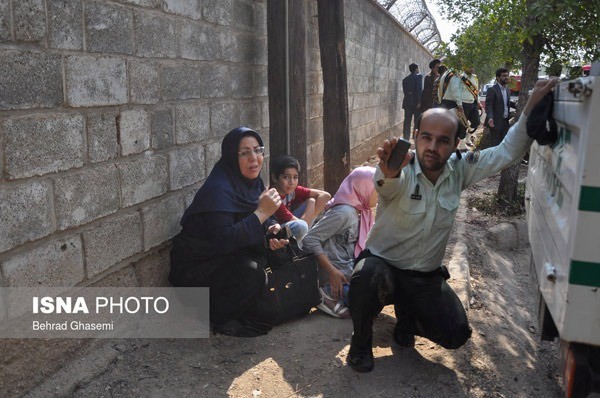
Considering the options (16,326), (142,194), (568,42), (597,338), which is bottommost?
(16,326)

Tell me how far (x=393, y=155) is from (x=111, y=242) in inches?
64.3

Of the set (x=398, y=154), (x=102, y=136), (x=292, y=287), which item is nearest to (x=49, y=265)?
(x=102, y=136)

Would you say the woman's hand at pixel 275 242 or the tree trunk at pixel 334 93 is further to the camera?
the tree trunk at pixel 334 93

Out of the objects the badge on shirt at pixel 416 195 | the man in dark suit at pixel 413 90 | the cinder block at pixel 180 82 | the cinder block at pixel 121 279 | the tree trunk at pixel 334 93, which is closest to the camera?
the badge on shirt at pixel 416 195

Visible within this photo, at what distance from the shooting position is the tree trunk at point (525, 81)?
5.97m

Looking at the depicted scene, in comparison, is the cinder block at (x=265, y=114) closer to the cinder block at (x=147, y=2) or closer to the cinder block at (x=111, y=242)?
the cinder block at (x=147, y=2)

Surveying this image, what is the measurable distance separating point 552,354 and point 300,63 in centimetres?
304

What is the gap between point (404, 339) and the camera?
3357mm

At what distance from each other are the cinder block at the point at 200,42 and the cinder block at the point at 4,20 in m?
1.53

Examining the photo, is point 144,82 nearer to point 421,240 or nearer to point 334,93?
point 421,240

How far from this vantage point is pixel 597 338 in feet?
6.17

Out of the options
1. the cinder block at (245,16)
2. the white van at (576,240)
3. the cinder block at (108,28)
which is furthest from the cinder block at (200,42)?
the white van at (576,240)

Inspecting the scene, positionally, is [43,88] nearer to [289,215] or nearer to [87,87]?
[87,87]

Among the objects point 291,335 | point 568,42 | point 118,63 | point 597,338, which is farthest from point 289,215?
point 568,42
